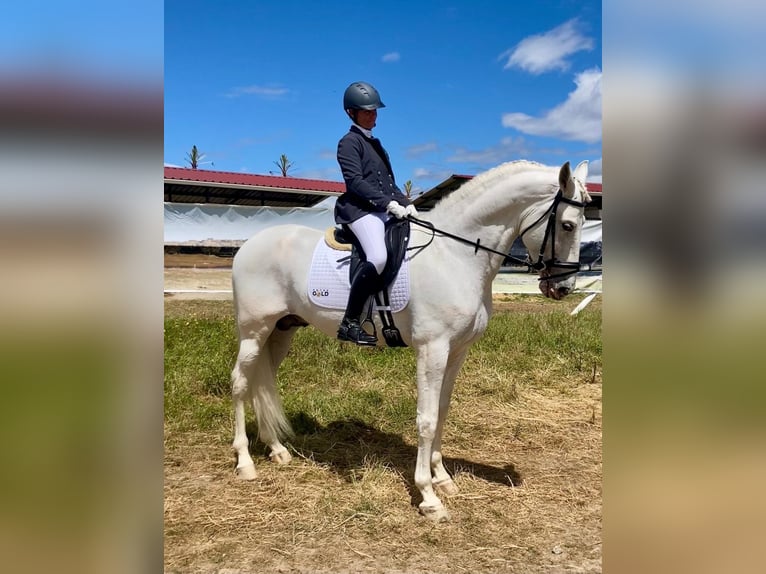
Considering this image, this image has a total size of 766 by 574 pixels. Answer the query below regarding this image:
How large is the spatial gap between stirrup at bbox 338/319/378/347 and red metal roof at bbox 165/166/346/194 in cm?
1329

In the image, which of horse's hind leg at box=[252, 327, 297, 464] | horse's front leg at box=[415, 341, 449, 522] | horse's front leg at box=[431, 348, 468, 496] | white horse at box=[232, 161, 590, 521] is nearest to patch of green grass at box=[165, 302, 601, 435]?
horse's hind leg at box=[252, 327, 297, 464]

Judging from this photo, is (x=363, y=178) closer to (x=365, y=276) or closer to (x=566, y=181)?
(x=365, y=276)

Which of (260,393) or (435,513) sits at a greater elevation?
(260,393)

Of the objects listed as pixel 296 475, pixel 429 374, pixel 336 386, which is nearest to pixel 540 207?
pixel 429 374

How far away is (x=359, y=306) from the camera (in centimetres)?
356

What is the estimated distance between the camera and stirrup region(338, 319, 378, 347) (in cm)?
355

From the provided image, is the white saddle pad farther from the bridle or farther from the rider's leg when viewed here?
the bridle

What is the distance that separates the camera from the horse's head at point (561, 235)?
3.17 m

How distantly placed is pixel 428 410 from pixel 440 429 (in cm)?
53

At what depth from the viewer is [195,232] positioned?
13.6 m

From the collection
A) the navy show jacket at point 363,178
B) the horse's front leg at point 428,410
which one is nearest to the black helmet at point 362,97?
the navy show jacket at point 363,178

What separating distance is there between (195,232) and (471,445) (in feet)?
37.1
